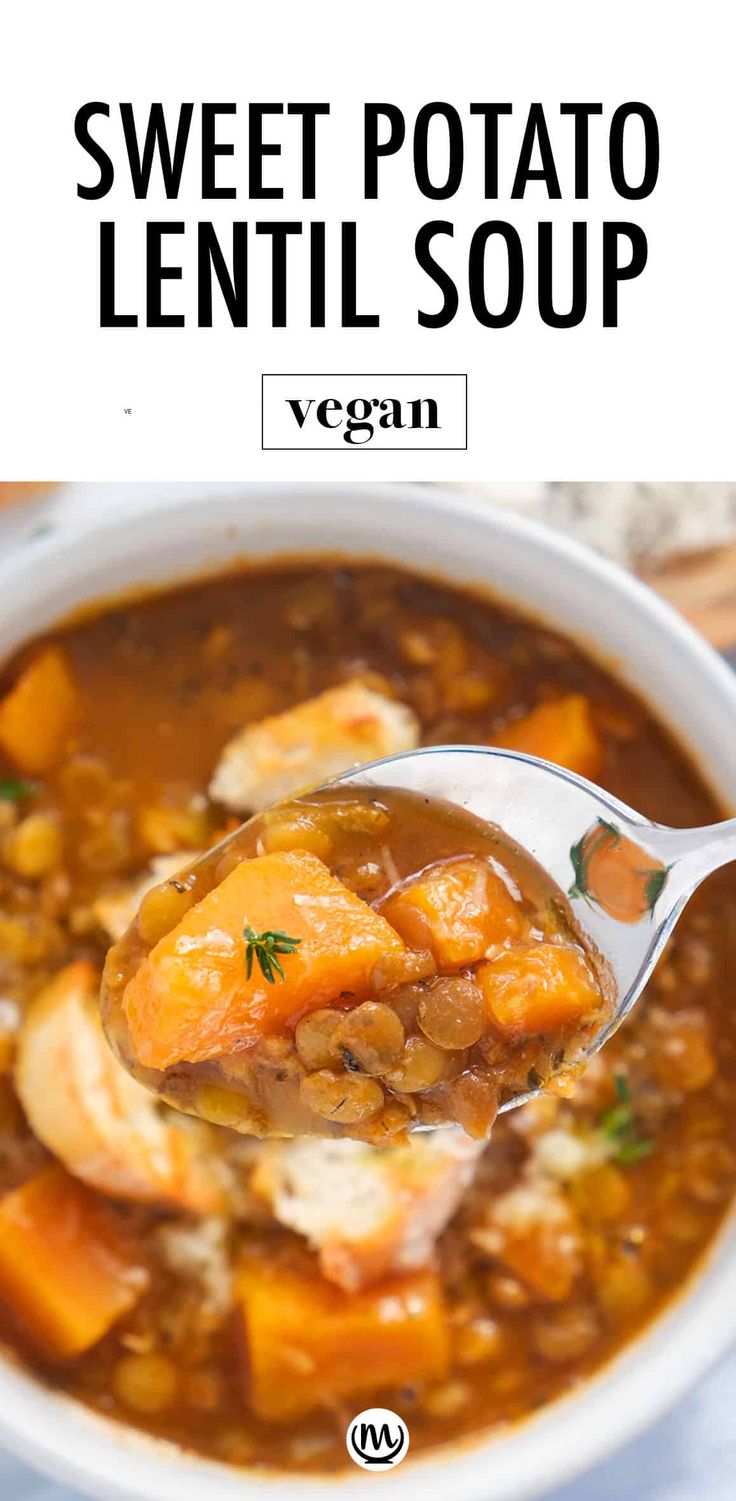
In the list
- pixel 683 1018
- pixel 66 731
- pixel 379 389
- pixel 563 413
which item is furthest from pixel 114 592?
pixel 683 1018

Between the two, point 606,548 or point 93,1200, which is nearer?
point 93,1200

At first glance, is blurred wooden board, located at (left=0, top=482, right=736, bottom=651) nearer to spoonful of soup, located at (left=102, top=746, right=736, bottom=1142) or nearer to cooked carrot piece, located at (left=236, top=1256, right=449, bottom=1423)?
spoonful of soup, located at (left=102, top=746, right=736, bottom=1142)

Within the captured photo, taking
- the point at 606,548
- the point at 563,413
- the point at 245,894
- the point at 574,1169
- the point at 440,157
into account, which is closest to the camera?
the point at 245,894

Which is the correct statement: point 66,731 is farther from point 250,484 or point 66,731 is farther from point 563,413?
point 563,413

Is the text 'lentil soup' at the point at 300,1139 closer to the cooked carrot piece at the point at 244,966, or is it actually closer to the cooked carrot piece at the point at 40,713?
the cooked carrot piece at the point at 40,713

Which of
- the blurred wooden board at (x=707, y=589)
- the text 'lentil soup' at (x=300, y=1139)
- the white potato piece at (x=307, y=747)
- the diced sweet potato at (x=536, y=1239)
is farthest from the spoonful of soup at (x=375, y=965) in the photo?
the blurred wooden board at (x=707, y=589)
